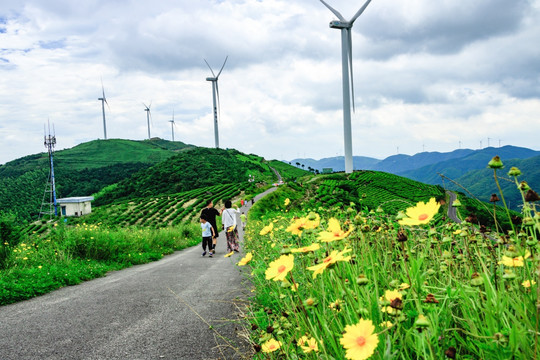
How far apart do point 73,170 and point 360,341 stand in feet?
484

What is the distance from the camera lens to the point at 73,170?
130750mm

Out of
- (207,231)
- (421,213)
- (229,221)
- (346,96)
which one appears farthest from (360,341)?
(346,96)

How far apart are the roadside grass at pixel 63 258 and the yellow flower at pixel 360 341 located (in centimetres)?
644

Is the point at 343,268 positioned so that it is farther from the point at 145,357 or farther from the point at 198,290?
the point at 198,290

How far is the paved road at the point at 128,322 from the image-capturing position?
352 centimetres

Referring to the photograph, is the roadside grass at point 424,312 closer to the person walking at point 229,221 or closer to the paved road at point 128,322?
the paved road at point 128,322

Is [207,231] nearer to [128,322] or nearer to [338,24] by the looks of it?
[128,322]

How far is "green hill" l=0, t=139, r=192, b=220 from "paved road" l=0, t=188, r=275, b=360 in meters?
87.6

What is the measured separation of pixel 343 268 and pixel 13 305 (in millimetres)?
5544

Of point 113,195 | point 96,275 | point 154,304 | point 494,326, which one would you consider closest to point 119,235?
point 96,275

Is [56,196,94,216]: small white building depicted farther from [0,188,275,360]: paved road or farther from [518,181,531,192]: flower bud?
[518,181,531,192]: flower bud

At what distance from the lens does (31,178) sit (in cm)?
11138

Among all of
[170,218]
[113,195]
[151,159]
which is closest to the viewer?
[170,218]

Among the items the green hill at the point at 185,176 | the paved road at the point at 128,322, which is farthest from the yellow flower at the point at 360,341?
the green hill at the point at 185,176
